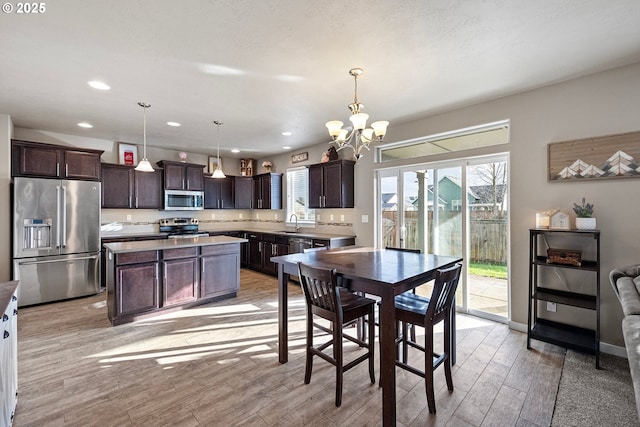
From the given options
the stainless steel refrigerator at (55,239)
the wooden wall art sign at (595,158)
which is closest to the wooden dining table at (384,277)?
the wooden wall art sign at (595,158)

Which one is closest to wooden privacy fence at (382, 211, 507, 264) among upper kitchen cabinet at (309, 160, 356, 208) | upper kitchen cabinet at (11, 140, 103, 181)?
upper kitchen cabinet at (309, 160, 356, 208)

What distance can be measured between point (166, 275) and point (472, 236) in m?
4.01

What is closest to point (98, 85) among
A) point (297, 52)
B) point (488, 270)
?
point (297, 52)

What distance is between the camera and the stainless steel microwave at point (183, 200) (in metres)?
5.88

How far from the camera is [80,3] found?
1879mm

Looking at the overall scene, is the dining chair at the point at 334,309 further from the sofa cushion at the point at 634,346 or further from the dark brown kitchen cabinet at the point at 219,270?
the dark brown kitchen cabinet at the point at 219,270

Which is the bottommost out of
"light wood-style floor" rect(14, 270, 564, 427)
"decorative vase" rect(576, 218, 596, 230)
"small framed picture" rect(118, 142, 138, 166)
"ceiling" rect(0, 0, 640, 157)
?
"light wood-style floor" rect(14, 270, 564, 427)

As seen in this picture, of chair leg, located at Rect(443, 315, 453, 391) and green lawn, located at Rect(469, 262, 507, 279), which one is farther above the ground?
green lawn, located at Rect(469, 262, 507, 279)

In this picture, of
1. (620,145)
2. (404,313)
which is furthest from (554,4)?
(404,313)

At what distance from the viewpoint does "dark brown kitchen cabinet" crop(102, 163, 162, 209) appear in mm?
5301

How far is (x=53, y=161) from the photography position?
14.3 ft

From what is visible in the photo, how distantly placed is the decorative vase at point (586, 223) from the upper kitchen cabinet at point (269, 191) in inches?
209

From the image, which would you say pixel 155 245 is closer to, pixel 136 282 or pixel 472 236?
pixel 136 282

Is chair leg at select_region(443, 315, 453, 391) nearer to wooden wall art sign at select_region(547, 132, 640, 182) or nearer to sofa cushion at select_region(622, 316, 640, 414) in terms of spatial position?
sofa cushion at select_region(622, 316, 640, 414)
